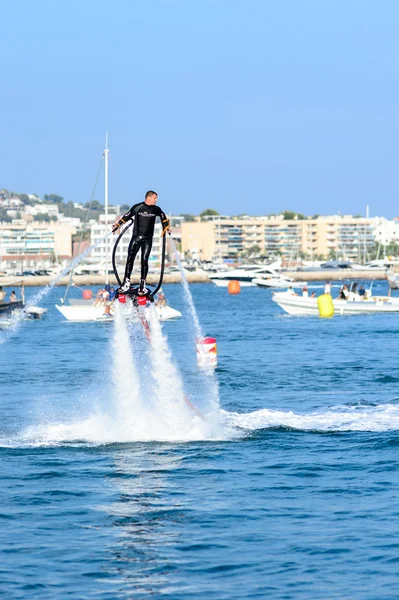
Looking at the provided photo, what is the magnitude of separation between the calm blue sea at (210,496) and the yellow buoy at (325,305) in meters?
40.5

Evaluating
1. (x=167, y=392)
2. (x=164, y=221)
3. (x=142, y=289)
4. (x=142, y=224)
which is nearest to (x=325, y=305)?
(x=167, y=392)

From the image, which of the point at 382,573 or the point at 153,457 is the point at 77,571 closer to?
the point at 382,573

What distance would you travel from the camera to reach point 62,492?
75.6 feet

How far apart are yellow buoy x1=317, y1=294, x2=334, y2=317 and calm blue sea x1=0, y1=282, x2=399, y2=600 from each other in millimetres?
40533

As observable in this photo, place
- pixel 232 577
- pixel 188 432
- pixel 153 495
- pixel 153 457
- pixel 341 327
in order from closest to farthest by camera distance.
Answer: pixel 232 577, pixel 153 495, pixel 153 457, pixel 188 432, pixel 341 327

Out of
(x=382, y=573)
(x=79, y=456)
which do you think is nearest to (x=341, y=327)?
(x=79, y=456)

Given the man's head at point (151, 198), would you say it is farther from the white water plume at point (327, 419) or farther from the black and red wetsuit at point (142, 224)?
the white water plume at point (327, 419)

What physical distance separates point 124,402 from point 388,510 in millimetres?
12524

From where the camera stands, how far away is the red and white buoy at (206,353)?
4591cm

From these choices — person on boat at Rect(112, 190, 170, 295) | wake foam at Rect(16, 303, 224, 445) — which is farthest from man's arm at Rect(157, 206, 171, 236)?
wake foam at Rect(16, 303, 224, 445)

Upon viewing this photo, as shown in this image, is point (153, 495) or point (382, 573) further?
point (153, 495)

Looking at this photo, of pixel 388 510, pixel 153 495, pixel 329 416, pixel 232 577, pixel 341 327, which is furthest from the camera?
pixel 341 327

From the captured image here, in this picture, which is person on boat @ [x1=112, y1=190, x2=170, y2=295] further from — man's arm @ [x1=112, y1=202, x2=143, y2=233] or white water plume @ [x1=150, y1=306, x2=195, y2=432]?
white water plume @ [x1=150, y1=306, x2=195, y2=432]

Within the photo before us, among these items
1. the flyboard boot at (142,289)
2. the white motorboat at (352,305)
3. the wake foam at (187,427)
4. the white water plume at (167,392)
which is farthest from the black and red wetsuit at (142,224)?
the white motorboat at (352,305)
